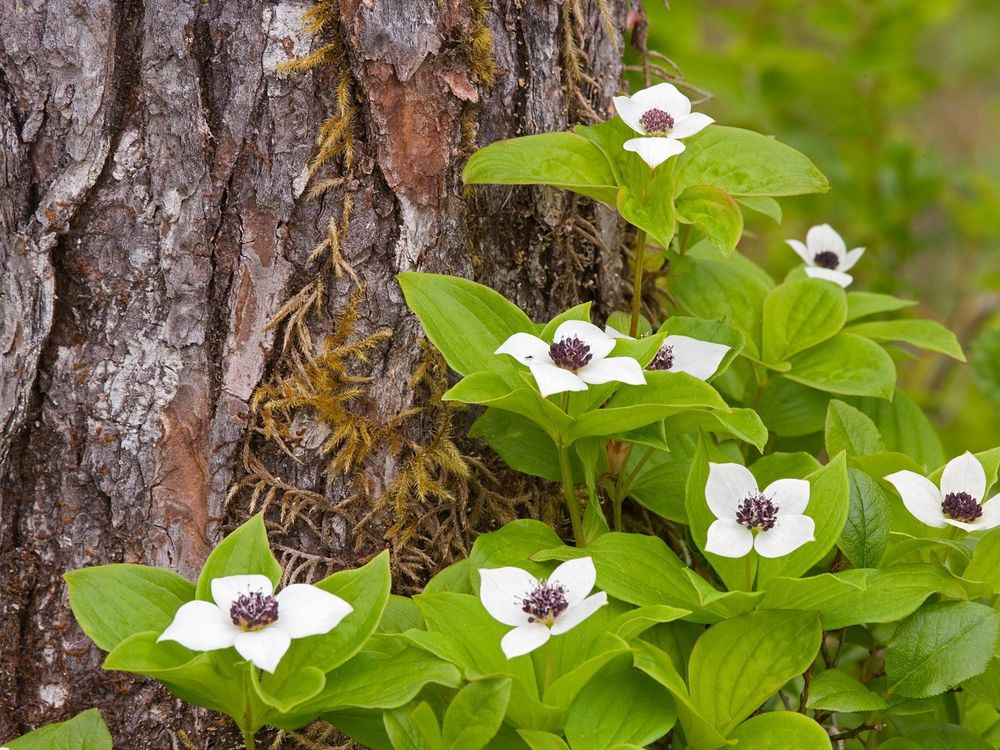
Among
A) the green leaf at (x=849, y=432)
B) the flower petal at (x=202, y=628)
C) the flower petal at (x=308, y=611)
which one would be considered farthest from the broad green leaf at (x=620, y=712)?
the green leaf at (x=849, y=432)

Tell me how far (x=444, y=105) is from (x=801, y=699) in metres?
1.00

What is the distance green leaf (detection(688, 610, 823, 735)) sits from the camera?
1.21 m

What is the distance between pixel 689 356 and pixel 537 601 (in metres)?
0.47

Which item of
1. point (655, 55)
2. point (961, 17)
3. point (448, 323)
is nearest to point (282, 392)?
point (448, 323)

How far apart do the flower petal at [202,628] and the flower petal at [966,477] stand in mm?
981

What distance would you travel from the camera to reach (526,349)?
1222mm

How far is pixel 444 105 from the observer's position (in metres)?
1.44

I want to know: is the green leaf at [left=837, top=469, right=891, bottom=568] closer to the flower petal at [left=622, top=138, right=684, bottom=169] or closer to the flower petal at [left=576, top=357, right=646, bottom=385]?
the flower petal at [left=576, top=357, right=646, bottom=385]

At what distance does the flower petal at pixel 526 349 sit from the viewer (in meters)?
1.20

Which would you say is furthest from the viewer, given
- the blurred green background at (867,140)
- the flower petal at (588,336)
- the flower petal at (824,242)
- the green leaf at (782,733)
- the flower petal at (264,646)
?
the blurred green background at (867,140)

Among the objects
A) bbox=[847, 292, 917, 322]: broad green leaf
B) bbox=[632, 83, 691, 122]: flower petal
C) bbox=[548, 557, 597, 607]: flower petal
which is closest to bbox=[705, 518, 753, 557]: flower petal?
bbox=[548, 557, 597, 607]: flower petal

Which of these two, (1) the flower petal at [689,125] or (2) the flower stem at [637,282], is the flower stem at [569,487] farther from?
(1) the flower petal at [689,125]

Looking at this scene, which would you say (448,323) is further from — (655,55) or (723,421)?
(655,55)

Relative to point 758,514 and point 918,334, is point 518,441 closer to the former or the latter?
point 758,514
